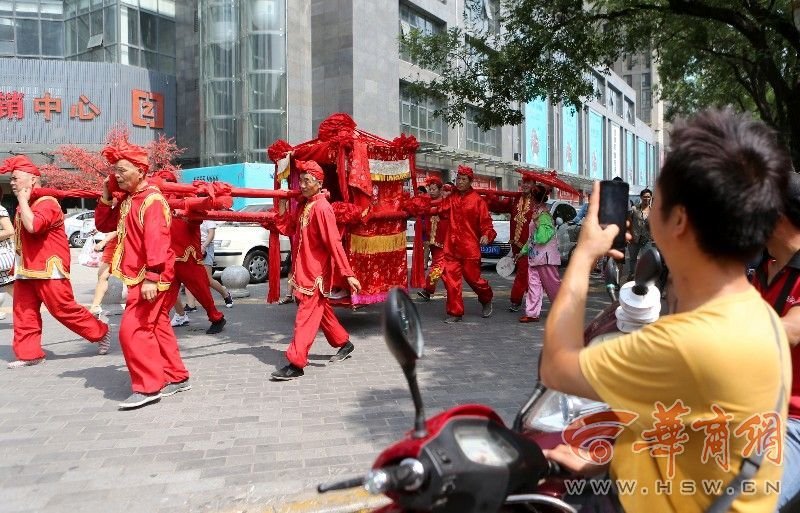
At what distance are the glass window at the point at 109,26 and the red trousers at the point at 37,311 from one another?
27465 millimetres

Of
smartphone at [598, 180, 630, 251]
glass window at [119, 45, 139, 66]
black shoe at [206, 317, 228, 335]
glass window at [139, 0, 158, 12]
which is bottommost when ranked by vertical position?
black shoe at [206, 317, 228, 335]

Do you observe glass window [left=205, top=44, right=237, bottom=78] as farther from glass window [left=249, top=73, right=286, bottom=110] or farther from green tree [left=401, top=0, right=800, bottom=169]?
green tree [left=401, top=0, right=800, bottom=169]

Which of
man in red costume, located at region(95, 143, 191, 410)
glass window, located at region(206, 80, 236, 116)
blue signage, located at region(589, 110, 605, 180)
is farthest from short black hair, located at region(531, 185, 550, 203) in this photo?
blue signage, located at region(589, 110, 605, 180)

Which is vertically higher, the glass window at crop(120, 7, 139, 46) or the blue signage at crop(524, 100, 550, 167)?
the glass window at crop(120, 7, 139, 46)

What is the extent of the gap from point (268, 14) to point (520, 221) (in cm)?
2062

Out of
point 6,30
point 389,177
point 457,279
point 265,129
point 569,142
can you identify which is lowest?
point 457,279

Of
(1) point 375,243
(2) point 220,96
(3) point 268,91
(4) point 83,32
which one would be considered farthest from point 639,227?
(4) point 83,32

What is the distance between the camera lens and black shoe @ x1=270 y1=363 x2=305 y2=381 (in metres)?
5.60

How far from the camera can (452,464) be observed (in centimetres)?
138

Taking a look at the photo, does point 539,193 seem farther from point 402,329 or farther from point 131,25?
point 131,25

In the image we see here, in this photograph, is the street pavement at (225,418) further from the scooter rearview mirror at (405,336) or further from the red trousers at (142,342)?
the scooter rearview mirror at (405,336)

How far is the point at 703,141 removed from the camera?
4.36 feet

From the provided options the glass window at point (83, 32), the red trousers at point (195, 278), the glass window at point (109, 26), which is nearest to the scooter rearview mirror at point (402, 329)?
the red trousers at point (195, 278)

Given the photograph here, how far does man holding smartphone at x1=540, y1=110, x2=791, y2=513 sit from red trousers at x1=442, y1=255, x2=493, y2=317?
690 cm
